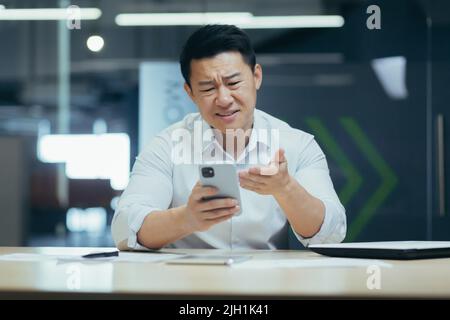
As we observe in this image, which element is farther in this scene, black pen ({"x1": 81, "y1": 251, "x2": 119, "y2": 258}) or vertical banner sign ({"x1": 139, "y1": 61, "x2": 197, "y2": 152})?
vertical banner sign ({"x1": 139, "y1": 61, "x2": 197, "y2": 152})

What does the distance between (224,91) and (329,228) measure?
54 cm

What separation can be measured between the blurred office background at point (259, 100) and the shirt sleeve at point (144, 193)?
1692mm

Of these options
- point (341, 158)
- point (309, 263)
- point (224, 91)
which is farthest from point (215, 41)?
point (341, 158)

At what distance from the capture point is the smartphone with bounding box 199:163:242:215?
1650 mm

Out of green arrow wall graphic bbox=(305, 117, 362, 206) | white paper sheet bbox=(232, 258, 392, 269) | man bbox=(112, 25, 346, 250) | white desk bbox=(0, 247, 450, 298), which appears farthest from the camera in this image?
green arrow wall graphic bbox=(305, 117, 362, 206)

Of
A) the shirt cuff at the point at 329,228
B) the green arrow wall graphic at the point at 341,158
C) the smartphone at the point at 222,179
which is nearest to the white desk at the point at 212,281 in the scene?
the smartphone at the point at 222,179

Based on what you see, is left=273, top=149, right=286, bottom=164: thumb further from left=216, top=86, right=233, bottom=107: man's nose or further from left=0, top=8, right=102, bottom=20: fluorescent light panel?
left=0, top=8, right=102, bottom=20: fluorescent light panel

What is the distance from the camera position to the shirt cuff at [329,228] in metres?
2.00

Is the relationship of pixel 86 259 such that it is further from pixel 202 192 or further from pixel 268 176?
pixel 268 176

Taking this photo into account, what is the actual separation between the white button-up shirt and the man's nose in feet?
0.44

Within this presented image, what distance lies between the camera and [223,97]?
7.34 feet

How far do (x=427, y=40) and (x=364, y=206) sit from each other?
95 centimetres

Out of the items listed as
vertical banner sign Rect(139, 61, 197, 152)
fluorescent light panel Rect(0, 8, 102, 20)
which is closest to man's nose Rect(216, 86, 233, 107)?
vertical banner sign Rect(139, 61, 197, 152)

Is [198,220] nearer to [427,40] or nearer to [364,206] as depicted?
[364,206]
